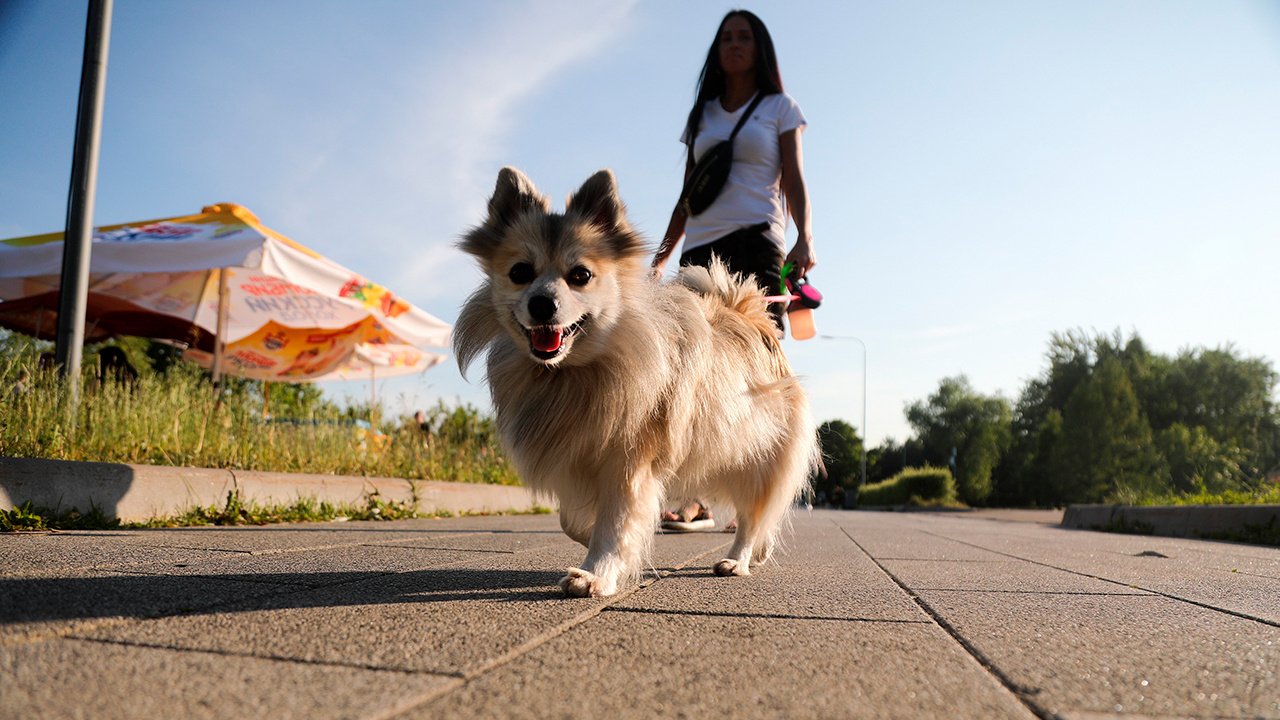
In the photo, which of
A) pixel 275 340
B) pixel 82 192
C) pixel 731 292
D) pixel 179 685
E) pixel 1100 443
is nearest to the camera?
pixel 179 685

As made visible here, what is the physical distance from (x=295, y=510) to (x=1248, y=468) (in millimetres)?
45404

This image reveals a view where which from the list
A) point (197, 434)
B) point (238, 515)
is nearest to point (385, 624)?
point (238, 515)

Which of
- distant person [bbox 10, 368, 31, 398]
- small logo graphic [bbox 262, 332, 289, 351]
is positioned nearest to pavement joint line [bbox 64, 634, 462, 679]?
distant person [bbox 10, 368, 31, 398]

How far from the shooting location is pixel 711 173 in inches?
187

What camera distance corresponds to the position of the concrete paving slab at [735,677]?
134 centimetres

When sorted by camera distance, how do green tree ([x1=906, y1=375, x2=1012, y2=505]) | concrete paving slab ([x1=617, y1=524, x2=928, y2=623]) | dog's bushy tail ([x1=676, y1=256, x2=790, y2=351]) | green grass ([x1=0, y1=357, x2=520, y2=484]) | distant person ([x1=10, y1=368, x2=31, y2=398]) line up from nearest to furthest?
concrete paving slab ([x1=617, y1=524, x2=928, y2=623])
dog's bushy tail ([x1=676, y1=256, x2=790, y2=351])
green grass ([x1=0, y1=357, x2=520, y2=484])
distant person ([x1=10, y1=368, x2=31, y2=398])
green tree ([x1=906, y1=375, x2=1012, y2=505])

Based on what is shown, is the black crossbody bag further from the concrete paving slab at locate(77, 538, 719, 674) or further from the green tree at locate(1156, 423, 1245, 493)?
the green tree at locate(1156, 423, 1245, 493)

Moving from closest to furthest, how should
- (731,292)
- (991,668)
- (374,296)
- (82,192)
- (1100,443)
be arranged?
(991,668), (731,292), (82,192), (374,296), (1100,443)

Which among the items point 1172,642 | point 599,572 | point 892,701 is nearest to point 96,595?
point 599,572

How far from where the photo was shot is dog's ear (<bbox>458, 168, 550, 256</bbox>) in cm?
333

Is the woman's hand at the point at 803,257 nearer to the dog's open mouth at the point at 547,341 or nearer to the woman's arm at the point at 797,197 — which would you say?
the woman's arm at the point at 797,197

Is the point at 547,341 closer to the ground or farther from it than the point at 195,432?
farther from it

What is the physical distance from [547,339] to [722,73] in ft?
9.70

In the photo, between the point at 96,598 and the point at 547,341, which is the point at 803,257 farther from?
the point at 96,598
